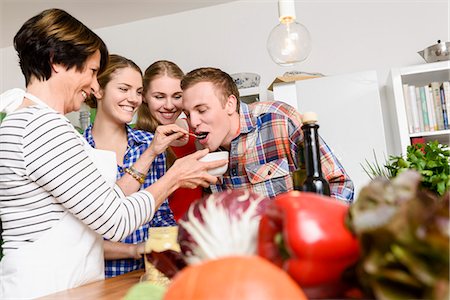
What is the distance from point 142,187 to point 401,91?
79.9 inches

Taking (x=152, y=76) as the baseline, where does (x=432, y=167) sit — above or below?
below

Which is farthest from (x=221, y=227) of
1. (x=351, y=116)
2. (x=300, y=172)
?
(x=351, y=116)

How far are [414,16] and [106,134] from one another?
8.15ft

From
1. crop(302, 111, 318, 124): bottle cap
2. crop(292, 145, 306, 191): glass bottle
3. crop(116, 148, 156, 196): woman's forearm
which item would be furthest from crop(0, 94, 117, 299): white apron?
crop(302, 111, 318, 124): bottle cap

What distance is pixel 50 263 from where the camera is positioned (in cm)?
94

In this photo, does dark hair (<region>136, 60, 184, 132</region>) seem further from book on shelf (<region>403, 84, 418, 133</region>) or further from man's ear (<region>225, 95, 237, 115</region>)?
book on shelf (<region>403, 84, 418, 133</region>)

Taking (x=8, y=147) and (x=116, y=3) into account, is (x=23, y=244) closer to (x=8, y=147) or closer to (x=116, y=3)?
(x=8, y=147)

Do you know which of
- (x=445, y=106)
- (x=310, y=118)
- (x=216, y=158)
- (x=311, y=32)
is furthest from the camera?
(x=311, y=32)

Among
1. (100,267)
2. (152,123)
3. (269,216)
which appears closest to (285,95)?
(152,123)

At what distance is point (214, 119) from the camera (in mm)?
1590

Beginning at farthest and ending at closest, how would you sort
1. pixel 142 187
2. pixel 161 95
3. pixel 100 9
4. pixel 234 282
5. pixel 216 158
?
pixel 100 9 → pixel 161 95 → pixel 142 187 → pixel 216 158 → pixel 234 282

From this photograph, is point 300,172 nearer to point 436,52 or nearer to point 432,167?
point 432,167

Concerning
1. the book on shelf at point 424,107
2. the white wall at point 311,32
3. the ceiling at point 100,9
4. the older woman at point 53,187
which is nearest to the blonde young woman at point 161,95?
the older woman at point 53,187

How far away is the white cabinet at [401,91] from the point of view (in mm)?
2855
